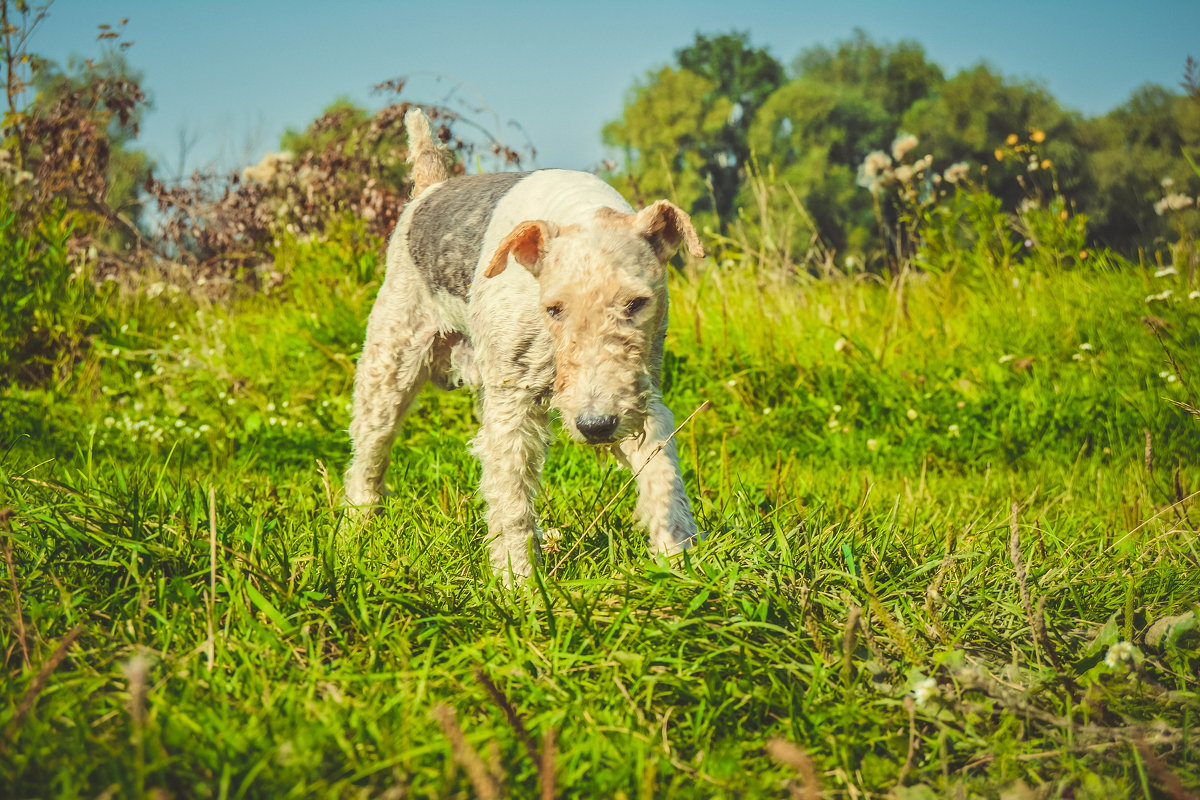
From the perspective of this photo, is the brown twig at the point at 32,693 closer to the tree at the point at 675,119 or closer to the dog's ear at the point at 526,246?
the dog's ear at the point at 526,246

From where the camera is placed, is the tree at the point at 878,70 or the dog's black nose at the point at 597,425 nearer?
the dog's black nose at the point at 597,425

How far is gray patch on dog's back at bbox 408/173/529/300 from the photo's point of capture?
9.88 ft

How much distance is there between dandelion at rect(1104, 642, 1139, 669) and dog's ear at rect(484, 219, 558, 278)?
5.91 feet

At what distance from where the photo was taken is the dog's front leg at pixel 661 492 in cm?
246

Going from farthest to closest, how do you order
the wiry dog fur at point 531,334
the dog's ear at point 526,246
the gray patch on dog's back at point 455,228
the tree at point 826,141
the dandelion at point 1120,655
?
the tree at point 826,141 → the gray patch on dog's back at point 455,228 → the dog's ear at point 526,246 → the wiry dog fur at point 531,334 → the dandelion at point 1120,655

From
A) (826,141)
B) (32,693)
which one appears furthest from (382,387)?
(826,141)

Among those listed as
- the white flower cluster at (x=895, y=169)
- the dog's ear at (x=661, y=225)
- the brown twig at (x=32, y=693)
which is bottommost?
the brown twig at (x=32, y=693)

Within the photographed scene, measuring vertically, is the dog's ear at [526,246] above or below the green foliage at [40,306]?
below

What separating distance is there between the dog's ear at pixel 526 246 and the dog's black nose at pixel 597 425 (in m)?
0.61

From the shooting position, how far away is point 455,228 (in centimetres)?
313

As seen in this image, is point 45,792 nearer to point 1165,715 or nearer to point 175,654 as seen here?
point 175,654

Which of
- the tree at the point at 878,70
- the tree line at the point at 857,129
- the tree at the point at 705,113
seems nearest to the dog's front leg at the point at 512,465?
the tree line at the point at 857,129

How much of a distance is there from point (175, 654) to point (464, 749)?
98 centimetres

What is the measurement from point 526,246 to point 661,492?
2.94ft
